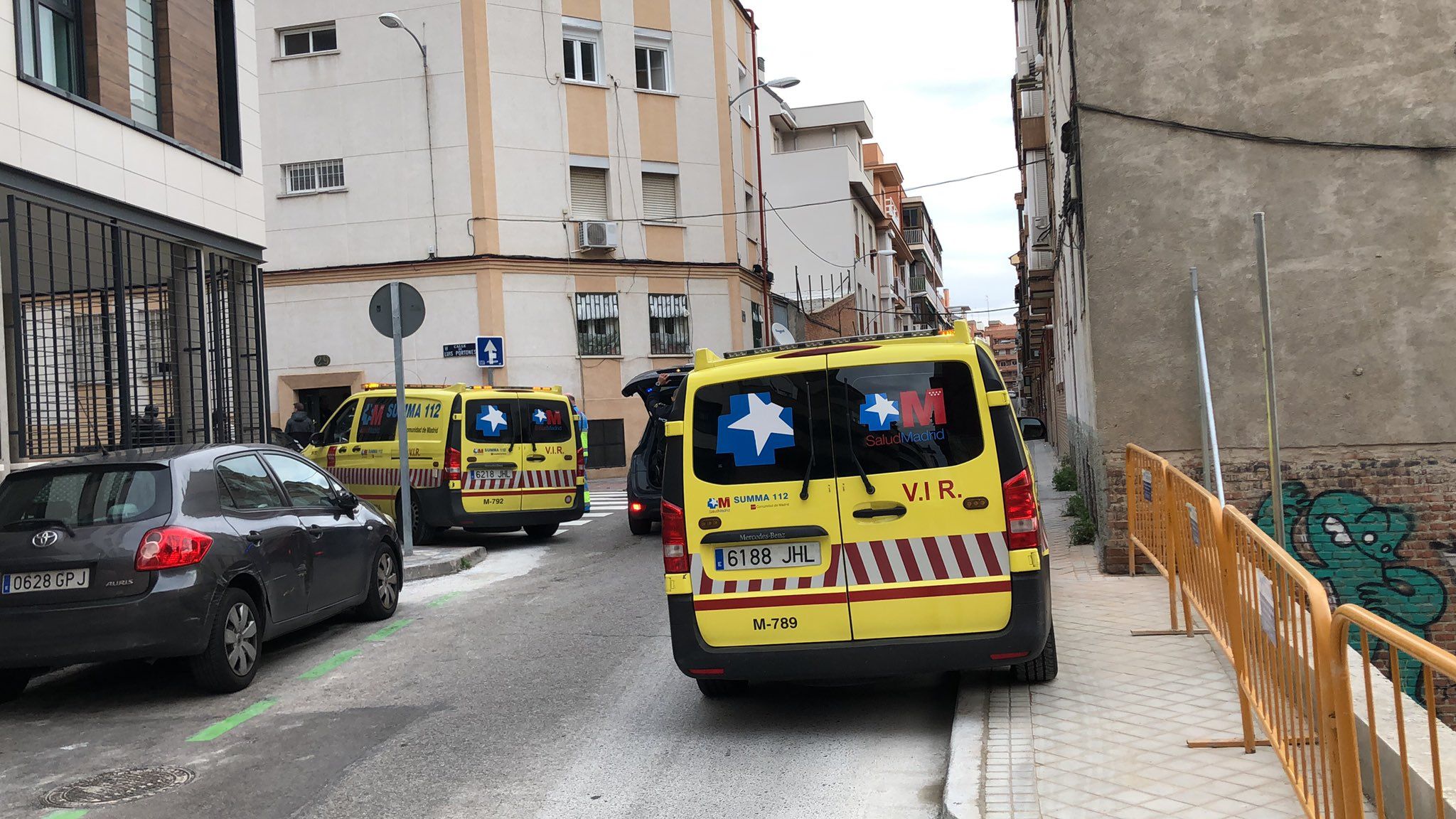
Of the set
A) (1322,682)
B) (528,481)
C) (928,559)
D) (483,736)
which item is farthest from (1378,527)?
(528,481)

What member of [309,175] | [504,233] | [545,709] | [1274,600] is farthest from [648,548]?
[309,175]

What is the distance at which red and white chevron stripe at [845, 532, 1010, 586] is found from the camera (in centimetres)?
605

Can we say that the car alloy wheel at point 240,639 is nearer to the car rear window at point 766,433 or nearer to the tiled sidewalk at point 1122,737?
the car rear window at point 766,433

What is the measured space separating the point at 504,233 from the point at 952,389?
77.6ft

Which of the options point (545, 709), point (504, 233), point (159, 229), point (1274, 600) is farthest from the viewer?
point (504, 233)

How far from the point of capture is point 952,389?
614 centimetres

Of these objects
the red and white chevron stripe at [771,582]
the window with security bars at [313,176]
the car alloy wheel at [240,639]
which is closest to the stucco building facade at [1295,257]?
the red and white chevron stripe at [771,582]

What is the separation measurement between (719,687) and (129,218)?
9125 mm

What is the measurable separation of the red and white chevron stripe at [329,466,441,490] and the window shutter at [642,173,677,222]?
16186 millimetres

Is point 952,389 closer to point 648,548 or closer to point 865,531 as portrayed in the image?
point 865,531

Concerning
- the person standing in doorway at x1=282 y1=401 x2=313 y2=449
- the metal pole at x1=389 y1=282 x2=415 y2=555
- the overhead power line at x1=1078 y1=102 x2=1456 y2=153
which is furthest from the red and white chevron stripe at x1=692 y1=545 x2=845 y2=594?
the person standing in doorway at x1=282 y1=401 x2=313 y2=449

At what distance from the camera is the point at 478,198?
28.3 meters

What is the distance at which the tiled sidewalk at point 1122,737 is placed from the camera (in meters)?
4.71

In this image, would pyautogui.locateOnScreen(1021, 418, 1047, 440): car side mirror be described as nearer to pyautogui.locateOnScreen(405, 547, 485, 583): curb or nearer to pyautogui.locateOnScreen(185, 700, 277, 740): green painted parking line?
pyautogui.locateOnScreen(185, 700, 277, 740): green painted parking line
